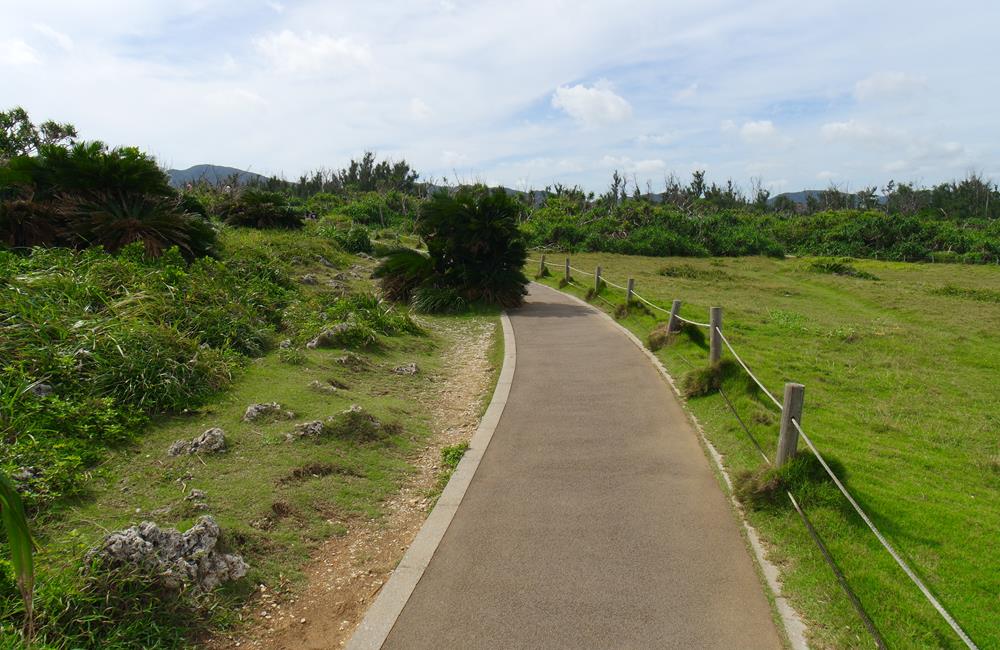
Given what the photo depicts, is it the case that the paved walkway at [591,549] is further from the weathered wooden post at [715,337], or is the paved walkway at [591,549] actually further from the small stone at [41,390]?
the small stone at [41,390]

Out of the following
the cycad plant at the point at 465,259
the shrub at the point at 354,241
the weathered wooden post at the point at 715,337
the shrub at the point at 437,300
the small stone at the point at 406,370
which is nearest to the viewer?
the weathered wooden post at the point at 715,337

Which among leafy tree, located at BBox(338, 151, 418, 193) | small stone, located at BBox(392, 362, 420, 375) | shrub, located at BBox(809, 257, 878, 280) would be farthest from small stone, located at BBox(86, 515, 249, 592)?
leafy tree, located at BBox(338, 151, 418, 193)

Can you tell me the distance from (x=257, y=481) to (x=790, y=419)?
4266 mm

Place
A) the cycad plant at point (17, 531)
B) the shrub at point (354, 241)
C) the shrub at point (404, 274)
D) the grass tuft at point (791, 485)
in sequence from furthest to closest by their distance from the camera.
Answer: the shrub at point (354, 241), the shrub at point (404, 274), the grass tuft at point (791, 485), the cycad plant at point (17, 531)

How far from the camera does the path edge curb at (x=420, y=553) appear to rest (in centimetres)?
373

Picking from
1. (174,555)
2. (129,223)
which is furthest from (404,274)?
(174,555)

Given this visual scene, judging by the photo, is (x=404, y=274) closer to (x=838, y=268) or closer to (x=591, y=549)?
(x=591, y=549)

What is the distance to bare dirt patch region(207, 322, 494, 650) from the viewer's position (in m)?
3.65

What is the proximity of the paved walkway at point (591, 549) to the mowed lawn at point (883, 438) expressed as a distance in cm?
40

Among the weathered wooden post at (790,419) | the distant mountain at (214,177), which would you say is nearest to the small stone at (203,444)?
the weathered wooden post at (790,419)

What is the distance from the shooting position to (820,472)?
5172 mm

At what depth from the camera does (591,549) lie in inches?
182

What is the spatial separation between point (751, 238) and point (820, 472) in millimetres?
32386

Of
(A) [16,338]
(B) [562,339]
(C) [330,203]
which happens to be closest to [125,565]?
(A) [16,338]
